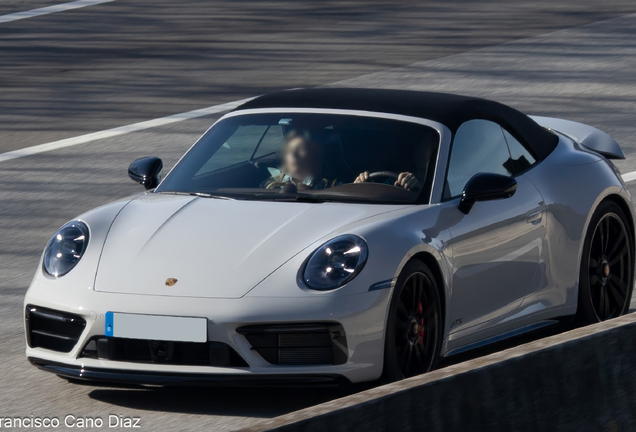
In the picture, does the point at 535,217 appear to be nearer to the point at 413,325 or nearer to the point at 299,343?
the point at 413,325

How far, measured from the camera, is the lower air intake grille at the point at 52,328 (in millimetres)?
5031

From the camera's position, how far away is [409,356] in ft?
16.9

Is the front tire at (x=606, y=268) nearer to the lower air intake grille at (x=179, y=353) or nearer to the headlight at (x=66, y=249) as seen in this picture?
the lower air intake grille at (x=179, y=353)

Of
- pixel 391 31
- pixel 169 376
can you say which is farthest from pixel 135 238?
pixel 391 31

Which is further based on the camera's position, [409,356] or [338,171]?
[338,171]

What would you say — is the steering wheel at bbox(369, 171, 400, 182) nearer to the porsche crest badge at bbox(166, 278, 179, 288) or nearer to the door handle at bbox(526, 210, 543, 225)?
the door handle at bbox(526, 210, 543, 225)

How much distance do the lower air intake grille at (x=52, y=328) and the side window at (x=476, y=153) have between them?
188 cm

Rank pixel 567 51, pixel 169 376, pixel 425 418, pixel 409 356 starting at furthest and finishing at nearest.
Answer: pixel 567 51, pixel 409 356, pixel 169 376, pixel 425 418

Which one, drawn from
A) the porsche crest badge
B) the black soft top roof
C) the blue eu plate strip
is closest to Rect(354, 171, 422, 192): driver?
the black soft top roof

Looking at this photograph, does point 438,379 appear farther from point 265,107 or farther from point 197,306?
point 265,107

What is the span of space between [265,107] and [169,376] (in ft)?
6.37

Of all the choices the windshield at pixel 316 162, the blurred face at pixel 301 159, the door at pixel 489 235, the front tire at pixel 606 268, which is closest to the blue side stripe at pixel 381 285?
the door at pixel 489 235

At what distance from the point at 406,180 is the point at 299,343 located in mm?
1186

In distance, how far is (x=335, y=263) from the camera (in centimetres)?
496
